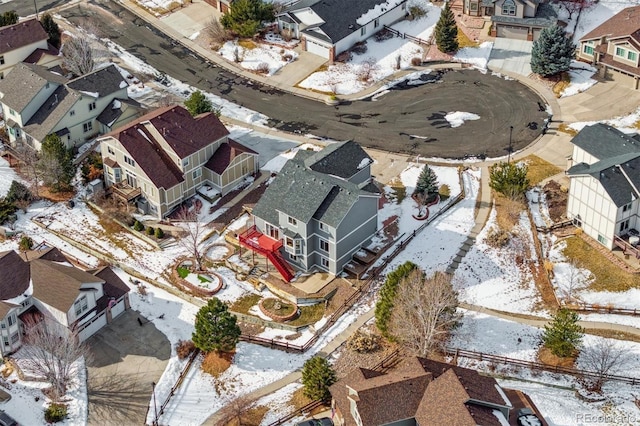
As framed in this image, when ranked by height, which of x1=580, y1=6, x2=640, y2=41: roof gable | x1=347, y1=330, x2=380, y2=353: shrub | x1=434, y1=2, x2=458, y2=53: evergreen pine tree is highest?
x1=580, y1=6, x2=640, y2=41: roof gable

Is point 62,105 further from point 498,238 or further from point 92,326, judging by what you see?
point 498,238

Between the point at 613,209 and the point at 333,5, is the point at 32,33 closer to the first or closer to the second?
the point at 333,5

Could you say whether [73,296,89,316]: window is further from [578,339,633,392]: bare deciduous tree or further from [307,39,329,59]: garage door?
[307,39,329,59]: garage door

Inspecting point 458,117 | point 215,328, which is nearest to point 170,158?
point 215,328

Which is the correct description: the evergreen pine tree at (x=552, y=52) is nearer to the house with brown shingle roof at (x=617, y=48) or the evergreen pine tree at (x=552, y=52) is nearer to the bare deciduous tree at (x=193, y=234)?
the house with brown shingle roof at (x=617, y=48)

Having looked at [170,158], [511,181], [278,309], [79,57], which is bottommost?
[278,309]

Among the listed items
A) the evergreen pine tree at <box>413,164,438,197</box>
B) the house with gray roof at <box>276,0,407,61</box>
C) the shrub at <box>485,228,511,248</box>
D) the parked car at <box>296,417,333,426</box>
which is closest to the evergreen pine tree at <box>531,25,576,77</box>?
the house with gray roof at <box>276,0,407,61</box>
